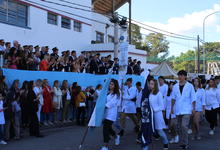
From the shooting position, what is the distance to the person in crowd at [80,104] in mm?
11773

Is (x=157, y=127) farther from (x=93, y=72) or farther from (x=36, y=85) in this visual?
(x=93, y=72)

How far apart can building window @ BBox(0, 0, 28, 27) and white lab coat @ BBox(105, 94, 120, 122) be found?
1170 centimetres

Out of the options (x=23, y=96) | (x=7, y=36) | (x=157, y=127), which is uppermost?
(x=7, y=36)

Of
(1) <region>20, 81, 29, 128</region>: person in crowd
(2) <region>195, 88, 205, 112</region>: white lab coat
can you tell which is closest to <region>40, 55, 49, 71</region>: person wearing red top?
(1) <region>20, 81, 29, 128</region>: person in crowd

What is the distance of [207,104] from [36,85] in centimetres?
630

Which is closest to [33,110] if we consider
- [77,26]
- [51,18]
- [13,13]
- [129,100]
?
[129,100]

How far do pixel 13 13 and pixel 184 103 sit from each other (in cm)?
1340

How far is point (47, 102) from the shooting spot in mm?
10805

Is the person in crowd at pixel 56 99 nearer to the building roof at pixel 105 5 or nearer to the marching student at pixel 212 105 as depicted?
the marching student at pixel 212 105

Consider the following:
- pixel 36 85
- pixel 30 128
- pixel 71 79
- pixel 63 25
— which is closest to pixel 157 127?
pixel 30 128

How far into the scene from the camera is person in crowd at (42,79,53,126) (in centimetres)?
1078

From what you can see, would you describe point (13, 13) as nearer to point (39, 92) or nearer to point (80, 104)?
point (80, 104)

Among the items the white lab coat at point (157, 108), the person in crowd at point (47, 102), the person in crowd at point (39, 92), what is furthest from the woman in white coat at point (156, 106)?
the person in crowd at point (47, 102)

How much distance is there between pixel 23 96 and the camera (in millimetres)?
9312
